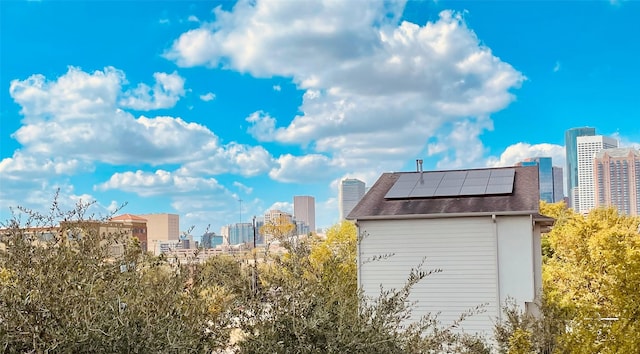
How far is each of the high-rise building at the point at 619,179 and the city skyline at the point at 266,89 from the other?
38.4 m

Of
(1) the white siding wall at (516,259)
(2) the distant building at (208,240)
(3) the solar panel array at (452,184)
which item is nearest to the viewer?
(2) the distant building at (208,240)

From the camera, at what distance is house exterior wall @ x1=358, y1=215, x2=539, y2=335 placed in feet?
37.0

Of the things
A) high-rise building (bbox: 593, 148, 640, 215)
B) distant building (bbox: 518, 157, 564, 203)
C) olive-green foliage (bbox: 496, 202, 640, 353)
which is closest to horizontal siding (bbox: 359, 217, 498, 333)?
olive-green foliage (bbox: 496, 202, 640, 353)

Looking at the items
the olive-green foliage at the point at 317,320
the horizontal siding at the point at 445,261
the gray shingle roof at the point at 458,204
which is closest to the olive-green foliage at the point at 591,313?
the horizontal siding at the point at 445,261

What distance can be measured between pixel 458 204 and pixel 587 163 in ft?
230

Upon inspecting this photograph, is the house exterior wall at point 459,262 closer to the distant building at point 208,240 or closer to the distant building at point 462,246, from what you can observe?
the distant building at point 462,246

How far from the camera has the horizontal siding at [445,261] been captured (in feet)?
37.6

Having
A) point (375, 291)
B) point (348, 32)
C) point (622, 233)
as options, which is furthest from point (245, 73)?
point (622, 233)

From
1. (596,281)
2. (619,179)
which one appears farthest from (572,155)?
(596,281)

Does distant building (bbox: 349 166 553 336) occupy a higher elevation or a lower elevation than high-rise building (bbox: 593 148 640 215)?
lower

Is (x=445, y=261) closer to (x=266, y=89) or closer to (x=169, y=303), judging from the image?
(x=169, y=303)

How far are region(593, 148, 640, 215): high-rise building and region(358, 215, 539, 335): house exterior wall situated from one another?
2362 inches

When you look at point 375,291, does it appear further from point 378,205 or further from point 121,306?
point 121,306

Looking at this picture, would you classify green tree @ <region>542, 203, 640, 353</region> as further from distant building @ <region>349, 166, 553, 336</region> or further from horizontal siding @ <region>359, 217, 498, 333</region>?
horizontal siding @ <region>359, 217, 498, 333</region>
